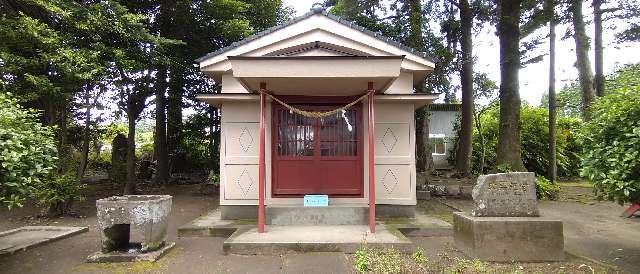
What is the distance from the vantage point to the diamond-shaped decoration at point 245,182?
29.7 ft

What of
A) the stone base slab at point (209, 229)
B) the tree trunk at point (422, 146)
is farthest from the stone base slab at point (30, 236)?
the tree trunk at point (422, 146)

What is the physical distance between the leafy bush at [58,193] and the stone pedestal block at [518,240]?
9541 mm

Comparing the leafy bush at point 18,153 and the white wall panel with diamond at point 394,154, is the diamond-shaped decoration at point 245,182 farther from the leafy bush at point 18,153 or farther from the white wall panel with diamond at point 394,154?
the leafy bush at point 18,153

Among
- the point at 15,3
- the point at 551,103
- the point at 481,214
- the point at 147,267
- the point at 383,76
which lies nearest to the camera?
the point at 147,267

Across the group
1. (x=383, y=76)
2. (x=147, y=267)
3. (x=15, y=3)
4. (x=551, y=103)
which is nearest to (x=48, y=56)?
(x=15, y=3)

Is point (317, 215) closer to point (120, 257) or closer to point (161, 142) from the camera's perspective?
point (120, 257)

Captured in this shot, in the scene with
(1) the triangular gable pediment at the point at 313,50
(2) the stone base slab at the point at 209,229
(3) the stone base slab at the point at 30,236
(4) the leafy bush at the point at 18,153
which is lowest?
(3) the stone base slab at the point at 30,236

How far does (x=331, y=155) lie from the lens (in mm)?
8820

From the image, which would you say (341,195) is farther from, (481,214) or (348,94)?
(481,214)

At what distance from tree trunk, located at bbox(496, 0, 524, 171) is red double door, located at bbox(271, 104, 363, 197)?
270 inches

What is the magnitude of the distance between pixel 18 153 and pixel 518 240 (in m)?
7.42

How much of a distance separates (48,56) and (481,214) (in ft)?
32.7

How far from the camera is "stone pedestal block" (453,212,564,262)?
613 cm

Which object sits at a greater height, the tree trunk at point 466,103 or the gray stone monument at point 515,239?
the tree trunk at point 466,103
